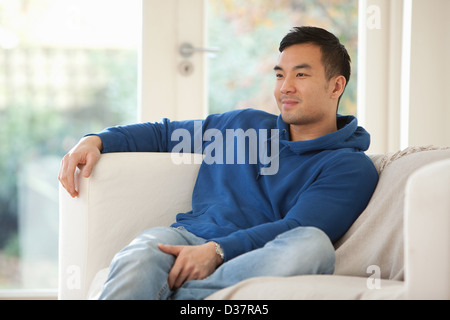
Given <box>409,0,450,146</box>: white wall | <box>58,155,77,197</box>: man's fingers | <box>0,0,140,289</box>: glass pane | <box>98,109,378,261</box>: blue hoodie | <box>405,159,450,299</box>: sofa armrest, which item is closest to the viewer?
<box>405,159,450,299</box>: sofa armrest

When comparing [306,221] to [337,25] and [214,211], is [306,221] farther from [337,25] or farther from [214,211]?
[337,25]

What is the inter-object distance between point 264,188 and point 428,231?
68 centimetres

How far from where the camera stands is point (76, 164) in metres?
1.52

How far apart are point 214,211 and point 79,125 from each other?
43.2 inches

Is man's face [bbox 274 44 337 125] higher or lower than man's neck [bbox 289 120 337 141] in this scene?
higher

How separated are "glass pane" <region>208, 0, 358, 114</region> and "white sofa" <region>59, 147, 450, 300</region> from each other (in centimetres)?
87

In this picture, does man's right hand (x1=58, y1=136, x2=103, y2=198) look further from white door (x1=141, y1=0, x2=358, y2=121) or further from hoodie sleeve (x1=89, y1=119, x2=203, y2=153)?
white door (x1=141, y1=0, x2=358, y2=121)

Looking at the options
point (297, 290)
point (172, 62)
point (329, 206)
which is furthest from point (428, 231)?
point (172, 62)

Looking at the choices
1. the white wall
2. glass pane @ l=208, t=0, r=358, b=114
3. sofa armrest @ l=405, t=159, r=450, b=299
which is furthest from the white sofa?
the white wall

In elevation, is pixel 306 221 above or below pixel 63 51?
below

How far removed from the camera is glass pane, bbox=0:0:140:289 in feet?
7.82

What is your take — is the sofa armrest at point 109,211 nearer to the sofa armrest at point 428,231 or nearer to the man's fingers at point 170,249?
the man's fingers at point 170,249
